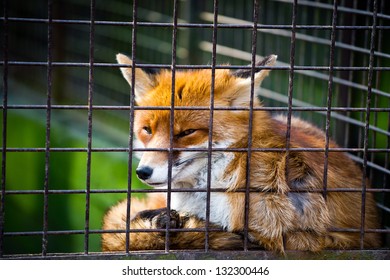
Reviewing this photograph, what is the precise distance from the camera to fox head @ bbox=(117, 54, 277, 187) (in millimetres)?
3461

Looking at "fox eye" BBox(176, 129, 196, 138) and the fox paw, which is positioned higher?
"fox eye" BBox(176, 129, 196, 138)

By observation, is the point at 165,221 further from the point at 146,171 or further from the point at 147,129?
the point at 147,129

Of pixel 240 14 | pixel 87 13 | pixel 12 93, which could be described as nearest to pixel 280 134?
pixel 240 14

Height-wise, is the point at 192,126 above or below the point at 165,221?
above

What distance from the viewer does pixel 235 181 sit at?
3.46 metres

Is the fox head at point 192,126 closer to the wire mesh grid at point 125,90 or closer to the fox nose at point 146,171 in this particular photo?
the fox nose at point 146,171

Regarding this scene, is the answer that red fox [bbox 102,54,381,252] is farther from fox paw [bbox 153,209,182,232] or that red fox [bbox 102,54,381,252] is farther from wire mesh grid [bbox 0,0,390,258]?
wire mesh grid [bbox 0,0,390,258]

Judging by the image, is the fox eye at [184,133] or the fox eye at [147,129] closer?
the fox eye at [184,133]

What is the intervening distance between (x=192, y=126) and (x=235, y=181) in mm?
385

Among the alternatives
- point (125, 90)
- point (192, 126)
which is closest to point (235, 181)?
point (192, 126)

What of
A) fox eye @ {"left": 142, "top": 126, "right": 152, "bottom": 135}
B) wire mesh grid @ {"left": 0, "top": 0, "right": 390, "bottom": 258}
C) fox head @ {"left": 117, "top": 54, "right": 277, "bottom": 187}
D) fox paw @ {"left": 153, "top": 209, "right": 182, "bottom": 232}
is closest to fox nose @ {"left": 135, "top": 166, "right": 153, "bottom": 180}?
fox head @ {"left": 117, "top": 54, "right": 277, "bottom": 187}

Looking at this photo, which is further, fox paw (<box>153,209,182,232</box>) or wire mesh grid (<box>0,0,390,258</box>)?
wire mesh grid (<box>0,0,390,258</box>)

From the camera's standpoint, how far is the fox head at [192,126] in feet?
11.4

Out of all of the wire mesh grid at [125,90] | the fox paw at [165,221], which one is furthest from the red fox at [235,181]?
the wire mesh grid at [125,90]
